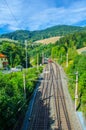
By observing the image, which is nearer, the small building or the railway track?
the railway track

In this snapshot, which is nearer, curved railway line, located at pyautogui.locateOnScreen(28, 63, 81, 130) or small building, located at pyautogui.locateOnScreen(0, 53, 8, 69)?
curved railway line, located at pyautogui.locateOnScreen(28, 63, 81, 130)

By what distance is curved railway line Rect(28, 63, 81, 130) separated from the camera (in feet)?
89.4

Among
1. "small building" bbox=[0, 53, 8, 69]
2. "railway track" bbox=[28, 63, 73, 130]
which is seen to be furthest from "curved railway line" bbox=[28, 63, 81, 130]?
"small building" bbox=[0, 53, 8, 69]

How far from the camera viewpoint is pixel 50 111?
3300 centimetres

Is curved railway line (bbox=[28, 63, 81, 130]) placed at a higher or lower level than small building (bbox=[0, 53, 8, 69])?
lower

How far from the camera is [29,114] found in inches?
1243

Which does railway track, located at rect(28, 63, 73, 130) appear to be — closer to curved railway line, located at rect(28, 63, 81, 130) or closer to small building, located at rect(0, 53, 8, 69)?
curved railway line, located at rect(28, 63, 81, 130)

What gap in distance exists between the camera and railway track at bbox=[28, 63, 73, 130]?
2725cm

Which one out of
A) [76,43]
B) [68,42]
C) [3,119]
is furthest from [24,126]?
[68,42]

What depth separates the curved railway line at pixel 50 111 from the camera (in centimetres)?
2724

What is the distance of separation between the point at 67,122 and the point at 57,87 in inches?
838

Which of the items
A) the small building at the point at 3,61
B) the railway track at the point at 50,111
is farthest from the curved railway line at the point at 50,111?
the small building at the point at 3,61

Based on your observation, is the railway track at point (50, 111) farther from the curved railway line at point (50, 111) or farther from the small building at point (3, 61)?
the small building at point (3, 61)

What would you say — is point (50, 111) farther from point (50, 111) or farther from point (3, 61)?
point (3, 61)
